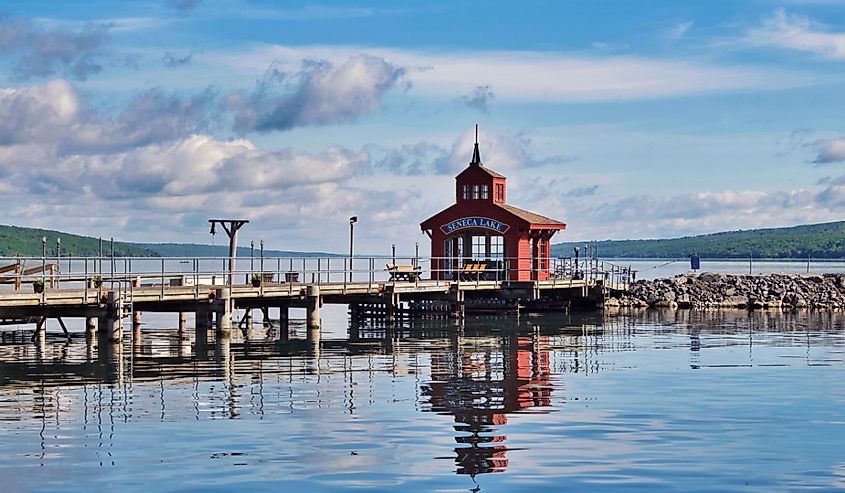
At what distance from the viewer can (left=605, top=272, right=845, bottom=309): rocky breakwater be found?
71.3 m

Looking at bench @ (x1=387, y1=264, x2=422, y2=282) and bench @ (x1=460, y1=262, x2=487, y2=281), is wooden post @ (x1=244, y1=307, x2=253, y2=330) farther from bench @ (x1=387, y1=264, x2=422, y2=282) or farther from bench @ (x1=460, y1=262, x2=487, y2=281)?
bench @ (x1=460, y1=262, x2=487, y2=281)

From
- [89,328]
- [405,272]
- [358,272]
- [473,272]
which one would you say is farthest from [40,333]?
[473,272]

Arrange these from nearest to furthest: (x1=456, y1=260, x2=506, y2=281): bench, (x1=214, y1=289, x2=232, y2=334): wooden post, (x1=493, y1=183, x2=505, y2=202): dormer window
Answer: (x1=214, y1=289, x2=232, y2=334): wooden post < (x1=456, y1=260, x2=506, y2=281): bench < (x1=493, y1=183, x2=505, y2=202): dormer window

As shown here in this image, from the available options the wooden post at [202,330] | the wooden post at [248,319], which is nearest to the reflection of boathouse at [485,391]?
the wooden post at [202,330]

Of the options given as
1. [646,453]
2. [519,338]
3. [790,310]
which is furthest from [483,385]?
[790,310]

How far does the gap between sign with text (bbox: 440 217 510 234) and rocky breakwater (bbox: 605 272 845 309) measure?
8.89 metres

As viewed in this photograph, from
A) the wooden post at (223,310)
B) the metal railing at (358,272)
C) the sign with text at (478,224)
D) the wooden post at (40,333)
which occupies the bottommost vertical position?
the wooden post at (40,333)

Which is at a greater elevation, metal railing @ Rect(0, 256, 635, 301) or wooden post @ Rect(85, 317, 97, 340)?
metal railing @ Rect(0, 256, 635, 301)

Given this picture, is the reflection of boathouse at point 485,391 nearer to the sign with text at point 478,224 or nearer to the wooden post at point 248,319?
the wooden post at point 248,319

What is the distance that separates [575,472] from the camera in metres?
19.8

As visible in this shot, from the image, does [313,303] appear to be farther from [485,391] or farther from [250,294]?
[485,391]

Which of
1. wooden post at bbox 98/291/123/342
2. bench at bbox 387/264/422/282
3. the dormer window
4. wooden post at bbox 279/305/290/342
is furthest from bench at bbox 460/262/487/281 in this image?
wooden post at bbox 98/291/123/342

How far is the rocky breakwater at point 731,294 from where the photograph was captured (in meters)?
71.3

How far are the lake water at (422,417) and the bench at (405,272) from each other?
13.4 meters
